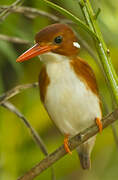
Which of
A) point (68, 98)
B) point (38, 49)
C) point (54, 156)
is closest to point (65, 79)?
point (68, 98)

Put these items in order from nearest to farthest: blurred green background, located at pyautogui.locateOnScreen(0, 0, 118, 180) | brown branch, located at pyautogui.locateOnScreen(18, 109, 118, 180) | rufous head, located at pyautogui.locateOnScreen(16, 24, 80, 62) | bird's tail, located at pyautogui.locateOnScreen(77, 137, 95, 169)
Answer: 1. brown branch, located at pyautogui.locateOnScreen(18, 109, 118, 180)
2. rufous head, located at pyautogui.locateOnScreen(16, 24, 80, 62)
3. blurred green background, located at pyautogui.locateOnScreen(0, 0, 118, 180)
4. bird's tail, located at pyautogui.locateOnScreen(77, 137, 95, 169)

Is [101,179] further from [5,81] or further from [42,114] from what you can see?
[5,81]

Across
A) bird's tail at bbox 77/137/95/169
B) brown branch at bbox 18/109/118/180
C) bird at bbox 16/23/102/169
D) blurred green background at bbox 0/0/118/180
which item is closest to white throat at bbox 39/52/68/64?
bird at bbox 16/23/102/169

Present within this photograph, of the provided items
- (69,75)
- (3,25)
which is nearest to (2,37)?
(3,25)

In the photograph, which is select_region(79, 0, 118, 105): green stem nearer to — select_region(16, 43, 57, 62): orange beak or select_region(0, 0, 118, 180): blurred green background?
select_region(16, 43, 57, 62): orange beak

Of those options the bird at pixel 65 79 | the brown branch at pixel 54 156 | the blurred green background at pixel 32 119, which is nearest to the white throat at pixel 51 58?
the bird at pixel 65 79

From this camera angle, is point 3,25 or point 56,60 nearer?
point 56,60

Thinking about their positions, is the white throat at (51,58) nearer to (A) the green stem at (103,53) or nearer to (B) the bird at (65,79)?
(B) the bird at (65,79)
